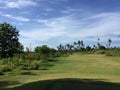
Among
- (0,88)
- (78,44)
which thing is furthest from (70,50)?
(0,88)

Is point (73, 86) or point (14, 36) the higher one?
point (14, 36)

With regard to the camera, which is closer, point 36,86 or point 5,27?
point 36,86

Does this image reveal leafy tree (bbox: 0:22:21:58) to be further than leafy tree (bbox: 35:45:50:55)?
No

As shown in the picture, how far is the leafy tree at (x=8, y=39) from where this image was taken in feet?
140

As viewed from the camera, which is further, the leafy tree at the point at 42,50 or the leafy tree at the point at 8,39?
the leafy tree at the point at 42,50

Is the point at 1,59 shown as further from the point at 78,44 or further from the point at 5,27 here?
the point at 78,44

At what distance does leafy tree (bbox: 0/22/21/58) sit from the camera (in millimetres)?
42681

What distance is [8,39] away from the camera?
1703 inches

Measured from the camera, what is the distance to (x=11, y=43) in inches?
1713

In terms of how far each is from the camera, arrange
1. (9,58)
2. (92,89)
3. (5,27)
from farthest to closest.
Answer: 1. (9,58)
2. (5,27)
3. (92,89)

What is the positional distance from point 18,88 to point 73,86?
313cm

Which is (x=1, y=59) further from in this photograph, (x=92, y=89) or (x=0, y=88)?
(x=92, y=89)

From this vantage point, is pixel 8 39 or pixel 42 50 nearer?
pixel 8 39

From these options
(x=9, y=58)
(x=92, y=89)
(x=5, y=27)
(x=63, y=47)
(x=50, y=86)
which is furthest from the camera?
(x=63, y=47)
